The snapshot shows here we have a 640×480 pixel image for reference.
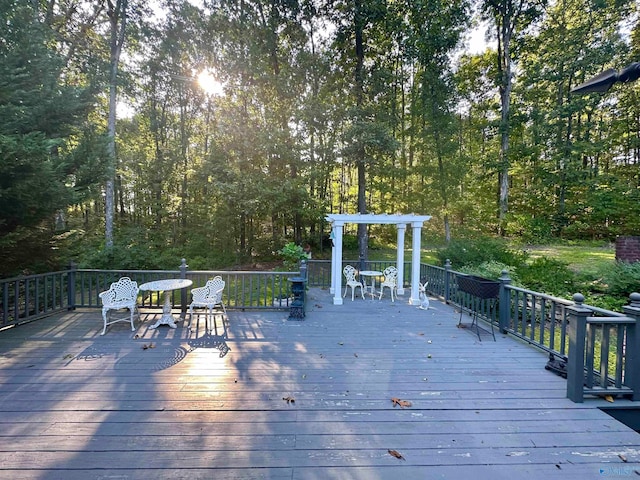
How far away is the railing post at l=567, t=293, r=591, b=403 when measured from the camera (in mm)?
2699

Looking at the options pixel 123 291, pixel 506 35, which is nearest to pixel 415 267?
pixel 123 291

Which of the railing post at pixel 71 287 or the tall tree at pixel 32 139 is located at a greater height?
the tall tree at pixel 32 139

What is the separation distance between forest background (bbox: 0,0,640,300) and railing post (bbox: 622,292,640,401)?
8813mm

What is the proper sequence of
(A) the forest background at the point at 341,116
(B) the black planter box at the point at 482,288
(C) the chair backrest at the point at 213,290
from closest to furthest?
1. (B) the black planter box at the point at 482,288
2. (C) the chair backrest at the point at 213,290
3. (A) the forest background at the point at 341,116

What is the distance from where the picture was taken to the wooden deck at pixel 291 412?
1934 mm

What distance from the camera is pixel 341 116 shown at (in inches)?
452

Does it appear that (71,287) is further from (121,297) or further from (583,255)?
(583,255)

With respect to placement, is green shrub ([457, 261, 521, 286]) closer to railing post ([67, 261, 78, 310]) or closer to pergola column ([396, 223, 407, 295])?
pergola column ([396, 223, 407, 295])

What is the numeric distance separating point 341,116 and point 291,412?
11.1 m

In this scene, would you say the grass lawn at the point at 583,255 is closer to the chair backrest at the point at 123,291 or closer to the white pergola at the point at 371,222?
the white pergola at the point at 371,222

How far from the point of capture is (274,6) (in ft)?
38.6

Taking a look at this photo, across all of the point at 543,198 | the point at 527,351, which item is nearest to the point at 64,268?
the point at 527,351

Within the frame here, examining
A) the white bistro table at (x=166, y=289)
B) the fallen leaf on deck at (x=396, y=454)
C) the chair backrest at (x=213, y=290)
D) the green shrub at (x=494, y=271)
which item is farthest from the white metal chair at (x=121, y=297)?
the green shrub at (x=494, y=271)

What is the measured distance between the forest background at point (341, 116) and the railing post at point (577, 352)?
8.79 meters
